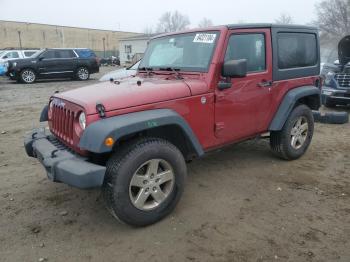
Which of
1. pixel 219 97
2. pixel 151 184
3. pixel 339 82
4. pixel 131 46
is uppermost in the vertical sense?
pixel 131 46

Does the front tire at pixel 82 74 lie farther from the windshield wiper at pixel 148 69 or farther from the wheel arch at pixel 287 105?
the wheel arch at pixel 287 105

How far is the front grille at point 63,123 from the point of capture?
12.1 feet

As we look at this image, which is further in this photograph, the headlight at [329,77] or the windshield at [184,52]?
the headlight at [329,77]

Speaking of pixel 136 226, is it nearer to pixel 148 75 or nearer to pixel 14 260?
pixel 14 260

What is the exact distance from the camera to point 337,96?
938 cm

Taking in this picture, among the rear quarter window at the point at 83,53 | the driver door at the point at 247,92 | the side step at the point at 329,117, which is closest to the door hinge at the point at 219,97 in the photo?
the driver door at the point at 247,92

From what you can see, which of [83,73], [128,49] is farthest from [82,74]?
[128,49]

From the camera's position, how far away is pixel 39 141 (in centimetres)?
409

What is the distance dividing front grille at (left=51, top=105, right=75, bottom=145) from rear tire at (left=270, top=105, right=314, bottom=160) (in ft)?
9.64

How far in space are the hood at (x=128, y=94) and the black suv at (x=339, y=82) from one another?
668 cm

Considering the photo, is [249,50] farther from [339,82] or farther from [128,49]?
[128,49]

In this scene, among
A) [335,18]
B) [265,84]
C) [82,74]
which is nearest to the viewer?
[265,84]

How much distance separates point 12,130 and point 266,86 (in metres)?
5.51

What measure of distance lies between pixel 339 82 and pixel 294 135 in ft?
16.4
